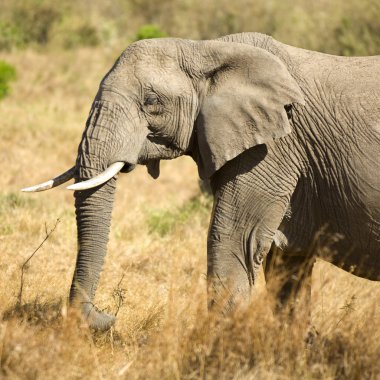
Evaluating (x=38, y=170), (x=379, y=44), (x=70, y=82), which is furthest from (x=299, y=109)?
(x=379, y=44)

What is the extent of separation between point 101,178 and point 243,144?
2.77ft

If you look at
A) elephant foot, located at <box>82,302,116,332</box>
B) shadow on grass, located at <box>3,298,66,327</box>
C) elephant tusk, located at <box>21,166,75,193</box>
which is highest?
elephant tusk, located at <box>21,166,75,193</box>

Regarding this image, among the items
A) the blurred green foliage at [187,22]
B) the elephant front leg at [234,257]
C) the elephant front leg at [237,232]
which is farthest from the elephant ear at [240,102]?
the blurred green foliage at [187,22]

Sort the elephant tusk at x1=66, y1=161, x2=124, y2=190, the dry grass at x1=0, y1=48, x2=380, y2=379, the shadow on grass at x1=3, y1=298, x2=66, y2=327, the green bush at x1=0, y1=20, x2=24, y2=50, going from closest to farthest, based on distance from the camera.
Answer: the dry grass at x1=0, y1=48, x2=380, y2=379 → the elephant tusk at x1=66, y1=161, x2=124, y2=190 → the shadow on grass at x1=3, y1=298, x2=66, y2=327 → the green bush at x1=0, y1=20, x2=24, y2=50

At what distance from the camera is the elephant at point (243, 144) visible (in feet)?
18.2

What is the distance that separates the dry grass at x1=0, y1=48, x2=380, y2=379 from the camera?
4.80 metres

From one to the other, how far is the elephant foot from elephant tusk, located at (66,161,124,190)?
66 cm

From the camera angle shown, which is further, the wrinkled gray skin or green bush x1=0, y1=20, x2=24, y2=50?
green bush x1=0, y1=20, x2=24, y2=50

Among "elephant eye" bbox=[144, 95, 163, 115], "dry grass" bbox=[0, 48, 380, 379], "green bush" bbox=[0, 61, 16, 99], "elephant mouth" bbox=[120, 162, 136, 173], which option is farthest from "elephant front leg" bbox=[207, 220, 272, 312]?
"green bush" bbox=[0, 61, 16, 99]

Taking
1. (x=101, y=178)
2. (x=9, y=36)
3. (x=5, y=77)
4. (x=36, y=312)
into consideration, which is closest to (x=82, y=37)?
(x=9, y=36)

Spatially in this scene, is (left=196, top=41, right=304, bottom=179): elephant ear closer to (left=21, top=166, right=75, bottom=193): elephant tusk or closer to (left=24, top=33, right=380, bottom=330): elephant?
(left=24, top=33, right=380, bottom=330): elephant

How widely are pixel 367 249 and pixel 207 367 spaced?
1.49 m

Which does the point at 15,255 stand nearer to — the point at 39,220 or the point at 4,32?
the point at 39,220

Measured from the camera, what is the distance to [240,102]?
5609 millimetres
